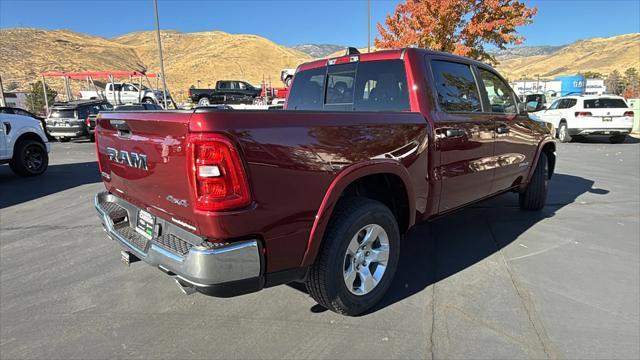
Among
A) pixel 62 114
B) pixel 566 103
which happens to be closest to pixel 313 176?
pixel 566 103

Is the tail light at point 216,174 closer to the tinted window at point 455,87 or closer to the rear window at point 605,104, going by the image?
the tinted window at point 455,87

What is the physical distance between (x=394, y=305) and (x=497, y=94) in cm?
283

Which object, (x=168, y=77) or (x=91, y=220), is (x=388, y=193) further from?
(x=168, y=77)

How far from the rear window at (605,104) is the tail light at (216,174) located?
15.8 m

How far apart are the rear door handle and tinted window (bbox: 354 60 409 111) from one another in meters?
0.43

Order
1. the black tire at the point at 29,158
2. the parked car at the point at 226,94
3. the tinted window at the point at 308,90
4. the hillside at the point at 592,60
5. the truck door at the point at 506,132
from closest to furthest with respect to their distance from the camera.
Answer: the tinted window at the point at 308,90, the truck door at the point at 506,132, the black tire at the point at 29,158, the parked car at the point at 226,94, the hillside at the point at 592,60

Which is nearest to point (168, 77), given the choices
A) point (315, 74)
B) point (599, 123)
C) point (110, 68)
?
point (110, 68)

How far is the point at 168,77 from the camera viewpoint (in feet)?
231

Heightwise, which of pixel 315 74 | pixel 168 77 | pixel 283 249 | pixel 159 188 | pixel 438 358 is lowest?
pixel 438 358

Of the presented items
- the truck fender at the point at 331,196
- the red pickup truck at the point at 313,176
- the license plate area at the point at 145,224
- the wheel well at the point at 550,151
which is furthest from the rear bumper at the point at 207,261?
the wheel well at the point at 550,151

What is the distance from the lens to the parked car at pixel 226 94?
3156cm

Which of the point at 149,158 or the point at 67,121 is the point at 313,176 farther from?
the point at 67,121

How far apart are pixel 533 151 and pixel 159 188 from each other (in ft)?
14.7

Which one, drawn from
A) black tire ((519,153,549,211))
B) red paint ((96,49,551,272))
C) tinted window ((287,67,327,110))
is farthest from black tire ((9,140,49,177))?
black tire ((519,153,549,211))
